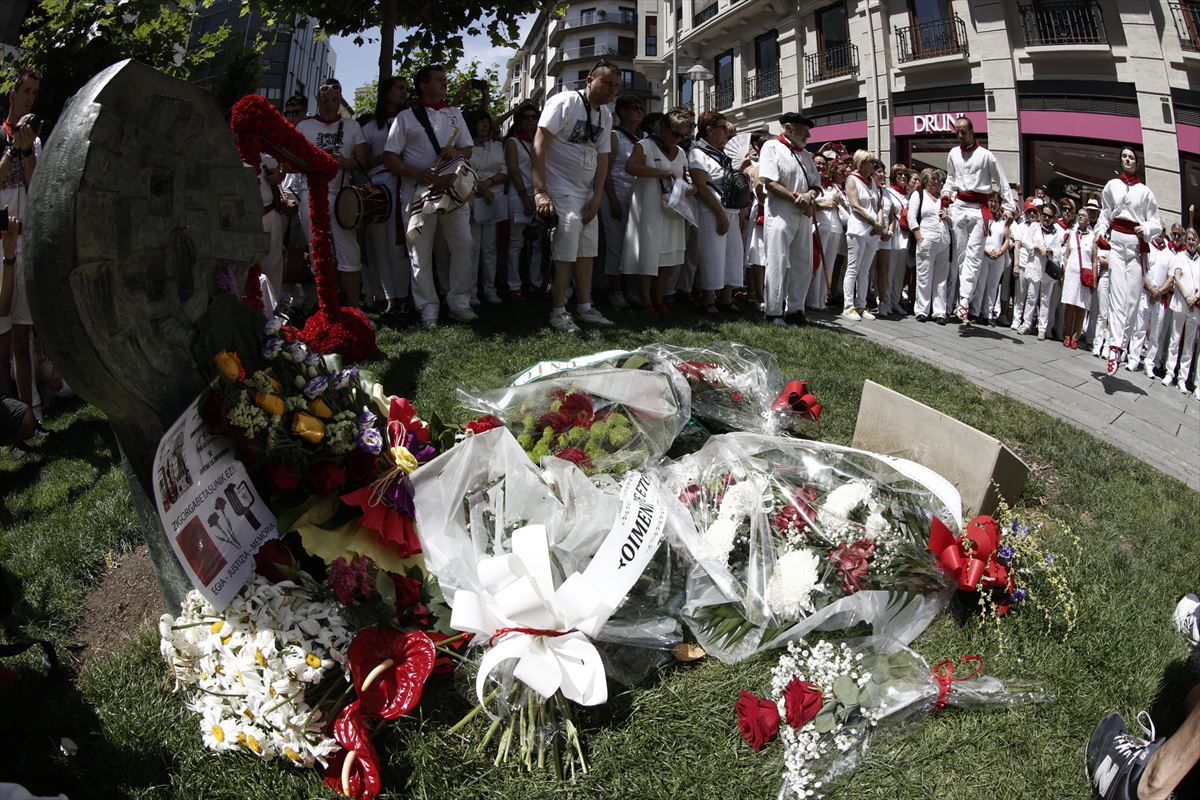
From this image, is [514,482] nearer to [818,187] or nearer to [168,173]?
[168,173]

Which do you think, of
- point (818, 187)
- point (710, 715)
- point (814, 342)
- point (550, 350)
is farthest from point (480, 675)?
point (818, 187)

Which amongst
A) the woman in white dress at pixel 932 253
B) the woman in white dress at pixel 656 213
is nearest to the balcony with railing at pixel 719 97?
the woman in white dress at pixel 932 253

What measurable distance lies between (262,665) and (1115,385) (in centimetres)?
885

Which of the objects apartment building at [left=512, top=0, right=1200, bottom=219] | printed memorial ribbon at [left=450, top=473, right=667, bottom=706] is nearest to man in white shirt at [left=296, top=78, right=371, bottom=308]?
printed memorial ribbon at [left=450, top=473, right=667, bottom=706]

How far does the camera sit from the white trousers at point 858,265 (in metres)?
9.56

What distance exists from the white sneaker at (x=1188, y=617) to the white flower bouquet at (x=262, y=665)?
10.4ft

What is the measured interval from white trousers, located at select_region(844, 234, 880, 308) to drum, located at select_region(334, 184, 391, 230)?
586 cm

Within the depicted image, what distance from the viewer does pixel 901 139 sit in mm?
23875

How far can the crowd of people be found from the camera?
666 centimetres

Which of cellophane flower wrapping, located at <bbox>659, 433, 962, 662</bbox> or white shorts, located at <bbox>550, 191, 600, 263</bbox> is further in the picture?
white shorts, located at <bbox>550, 191, 600, 263</bbox>

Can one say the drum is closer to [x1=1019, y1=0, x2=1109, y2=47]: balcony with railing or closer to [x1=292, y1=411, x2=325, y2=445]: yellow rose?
[x1=292, y1=411, x2=325, y2=445]: yellow rose

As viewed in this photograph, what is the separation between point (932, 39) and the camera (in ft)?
71.4

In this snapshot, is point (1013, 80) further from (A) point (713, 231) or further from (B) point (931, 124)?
(A) point (713, 231)

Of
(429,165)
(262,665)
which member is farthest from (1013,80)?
(262,665)
